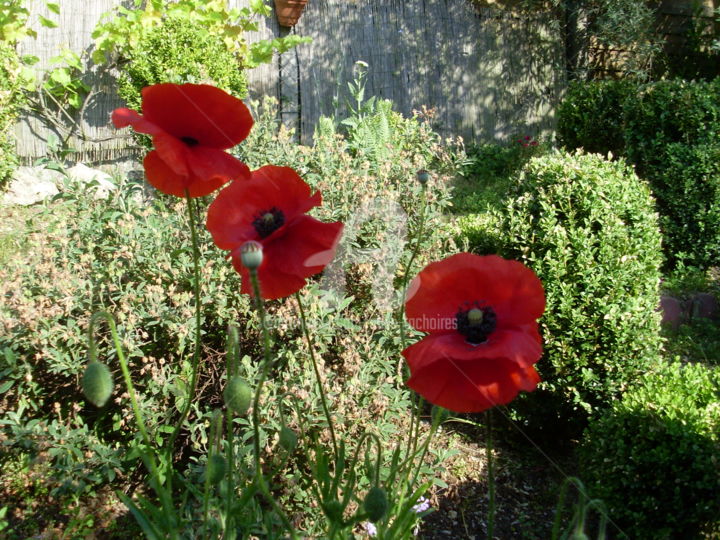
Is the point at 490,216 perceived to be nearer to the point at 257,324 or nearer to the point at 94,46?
the point at 257,324

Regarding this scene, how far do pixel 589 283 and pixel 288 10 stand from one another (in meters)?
5.77

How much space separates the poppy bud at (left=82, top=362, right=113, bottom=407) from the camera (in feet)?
2.76

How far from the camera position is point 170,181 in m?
1.04

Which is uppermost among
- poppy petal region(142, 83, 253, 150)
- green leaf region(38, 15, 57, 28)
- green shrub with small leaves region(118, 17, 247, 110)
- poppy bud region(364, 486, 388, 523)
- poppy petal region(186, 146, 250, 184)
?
poppy petal region(142, 83, 253, 150)

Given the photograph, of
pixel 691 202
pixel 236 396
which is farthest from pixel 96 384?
pixel 691 202

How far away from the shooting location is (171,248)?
8.54 ft

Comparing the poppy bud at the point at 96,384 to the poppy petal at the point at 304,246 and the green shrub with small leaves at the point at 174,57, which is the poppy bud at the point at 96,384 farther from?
the green shrub with small leaves at the point at 174,57

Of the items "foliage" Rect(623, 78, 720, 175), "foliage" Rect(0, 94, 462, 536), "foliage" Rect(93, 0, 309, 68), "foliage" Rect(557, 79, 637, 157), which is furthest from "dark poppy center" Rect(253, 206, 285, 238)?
"foliage" Rect(93, 0, 309, 68)

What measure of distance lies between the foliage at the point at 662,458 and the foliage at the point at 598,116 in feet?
11.3

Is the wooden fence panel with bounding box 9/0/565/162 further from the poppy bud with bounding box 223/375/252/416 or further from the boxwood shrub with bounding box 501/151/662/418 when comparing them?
the poppy bud with bounding box 223/375/252/416

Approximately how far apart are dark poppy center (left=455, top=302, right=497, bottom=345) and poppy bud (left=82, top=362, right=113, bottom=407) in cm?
49

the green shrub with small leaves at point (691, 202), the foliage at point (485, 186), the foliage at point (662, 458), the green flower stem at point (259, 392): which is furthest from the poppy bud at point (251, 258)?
the green shrub with small leaves at point (691, 202)

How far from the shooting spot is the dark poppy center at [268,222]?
100cm

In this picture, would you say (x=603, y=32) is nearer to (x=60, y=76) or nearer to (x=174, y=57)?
(x=174, y=57)
